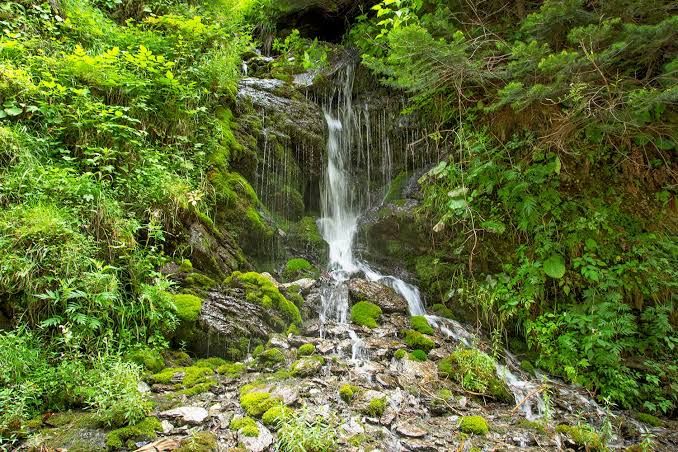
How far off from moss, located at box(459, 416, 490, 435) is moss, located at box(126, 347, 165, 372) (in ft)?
9.13

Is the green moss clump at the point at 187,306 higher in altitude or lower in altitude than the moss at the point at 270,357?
higher

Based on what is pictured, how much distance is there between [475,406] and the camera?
3.83m

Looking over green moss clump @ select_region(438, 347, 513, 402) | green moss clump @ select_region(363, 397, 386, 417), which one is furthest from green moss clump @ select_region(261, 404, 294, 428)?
green moss clump @ select_region(438, 347, 513, 402)

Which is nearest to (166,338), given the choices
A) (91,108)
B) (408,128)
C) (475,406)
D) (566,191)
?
(91,108)

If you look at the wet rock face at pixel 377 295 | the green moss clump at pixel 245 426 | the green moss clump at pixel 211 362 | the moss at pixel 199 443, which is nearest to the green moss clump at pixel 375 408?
the green moss clump at pixel 245 426

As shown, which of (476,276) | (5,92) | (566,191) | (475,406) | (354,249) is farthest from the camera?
→ (354,249)

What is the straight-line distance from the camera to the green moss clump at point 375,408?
10.9 feet

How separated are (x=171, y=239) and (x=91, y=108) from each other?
176cm

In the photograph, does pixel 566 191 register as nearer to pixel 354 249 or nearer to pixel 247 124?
pixel 354 249

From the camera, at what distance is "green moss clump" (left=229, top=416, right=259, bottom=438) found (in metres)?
2.86

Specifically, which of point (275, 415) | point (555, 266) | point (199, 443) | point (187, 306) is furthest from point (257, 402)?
point (555, 266)

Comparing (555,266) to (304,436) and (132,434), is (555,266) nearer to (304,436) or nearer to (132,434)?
(304,436)

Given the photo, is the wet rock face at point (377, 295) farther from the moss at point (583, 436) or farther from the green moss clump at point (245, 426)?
the green moss clump at point (245, 426)

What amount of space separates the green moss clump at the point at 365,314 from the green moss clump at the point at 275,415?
2189 millimetres
